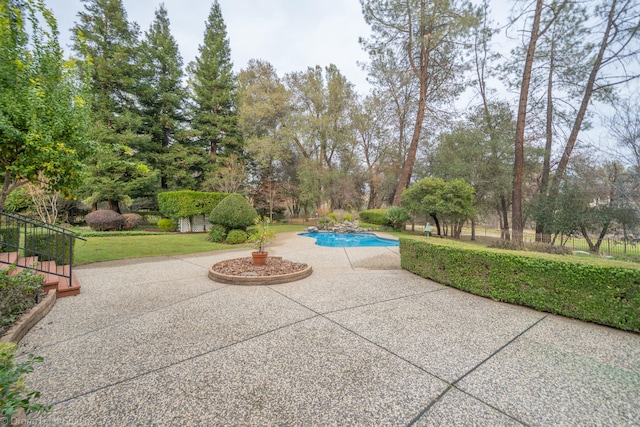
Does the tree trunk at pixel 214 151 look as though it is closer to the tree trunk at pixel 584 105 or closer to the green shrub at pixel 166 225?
the green shrub at pixel 166 225

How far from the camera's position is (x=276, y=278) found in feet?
15.4

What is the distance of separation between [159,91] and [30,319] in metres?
19.0

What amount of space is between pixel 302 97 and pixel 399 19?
917 cm

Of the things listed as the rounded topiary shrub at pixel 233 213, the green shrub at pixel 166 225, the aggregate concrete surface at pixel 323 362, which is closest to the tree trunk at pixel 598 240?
the aggregate concrete surface at pixel 323 362

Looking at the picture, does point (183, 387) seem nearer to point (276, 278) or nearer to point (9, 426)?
point (9, 426)

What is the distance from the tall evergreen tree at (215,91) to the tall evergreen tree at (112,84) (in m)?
4.07

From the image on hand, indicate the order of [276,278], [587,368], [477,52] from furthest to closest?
1. [477,52]
2. [276,278]
3. [587,368]

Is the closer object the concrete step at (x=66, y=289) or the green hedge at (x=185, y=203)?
A: the concrete step at (x=66, y=289)

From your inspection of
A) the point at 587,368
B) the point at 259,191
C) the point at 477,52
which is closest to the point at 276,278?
the point at 587,368

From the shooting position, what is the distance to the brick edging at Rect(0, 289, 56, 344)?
97.0 inches

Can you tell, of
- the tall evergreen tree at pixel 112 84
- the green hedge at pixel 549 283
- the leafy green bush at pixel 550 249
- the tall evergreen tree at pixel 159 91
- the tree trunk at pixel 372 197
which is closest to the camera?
the green hedge at pixel 549 283

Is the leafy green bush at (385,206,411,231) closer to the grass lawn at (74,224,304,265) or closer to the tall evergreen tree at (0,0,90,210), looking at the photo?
the grass lawn at (74,224,304,265)

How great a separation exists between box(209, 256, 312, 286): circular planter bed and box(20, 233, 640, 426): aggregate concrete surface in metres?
0.63

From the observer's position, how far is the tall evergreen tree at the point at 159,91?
16312 millimetres
